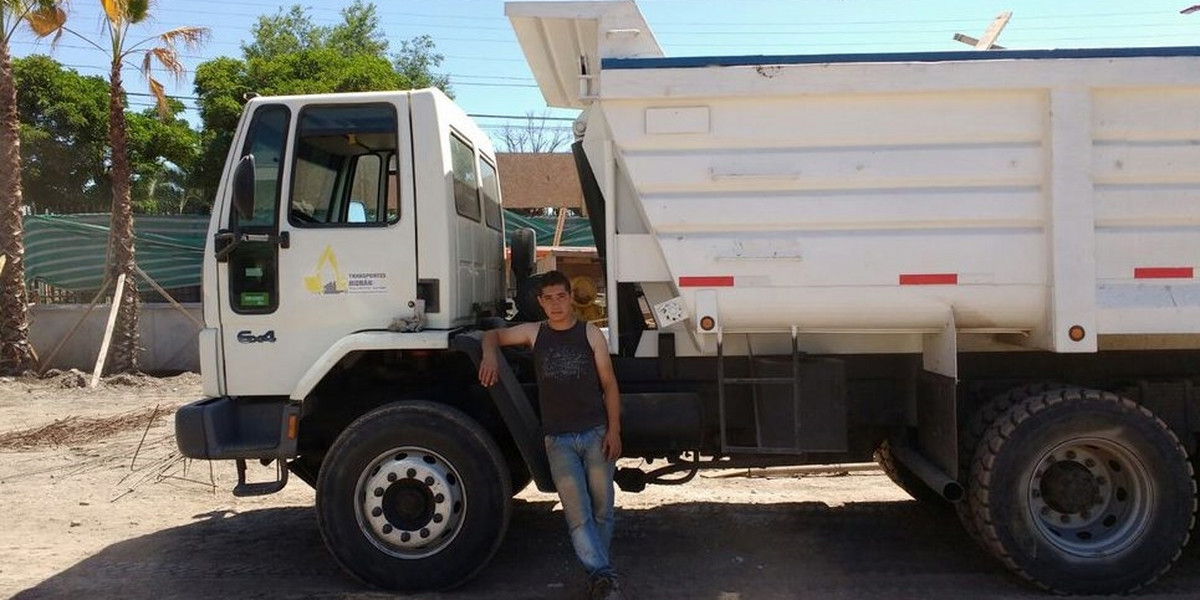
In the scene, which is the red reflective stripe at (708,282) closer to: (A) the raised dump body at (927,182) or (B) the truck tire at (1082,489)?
(A) the raised dump body at (927,182)

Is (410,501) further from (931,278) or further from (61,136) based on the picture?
(61,136)

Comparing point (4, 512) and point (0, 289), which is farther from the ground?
point (0, 289)

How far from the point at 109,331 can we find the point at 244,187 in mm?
9141

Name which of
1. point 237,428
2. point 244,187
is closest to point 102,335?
point 237,428

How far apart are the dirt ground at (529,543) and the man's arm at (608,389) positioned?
835 mm

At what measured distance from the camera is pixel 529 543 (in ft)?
18.5

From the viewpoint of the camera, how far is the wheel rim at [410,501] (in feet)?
15.1

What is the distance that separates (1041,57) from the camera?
4.39 m

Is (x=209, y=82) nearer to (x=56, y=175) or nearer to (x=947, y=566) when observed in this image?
(x=56, y=175)

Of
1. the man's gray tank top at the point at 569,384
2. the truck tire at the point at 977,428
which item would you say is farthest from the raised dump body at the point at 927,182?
the man's gray tank top at the point at 569,384

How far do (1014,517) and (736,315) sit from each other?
5.67ft

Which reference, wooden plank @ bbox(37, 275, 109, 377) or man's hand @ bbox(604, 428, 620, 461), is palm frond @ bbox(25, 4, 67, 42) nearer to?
wooden plank @ bbox(37, 275, 109, 377)

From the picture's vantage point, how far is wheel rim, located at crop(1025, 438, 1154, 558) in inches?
179

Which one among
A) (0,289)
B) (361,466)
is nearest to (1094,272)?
(361,466)
